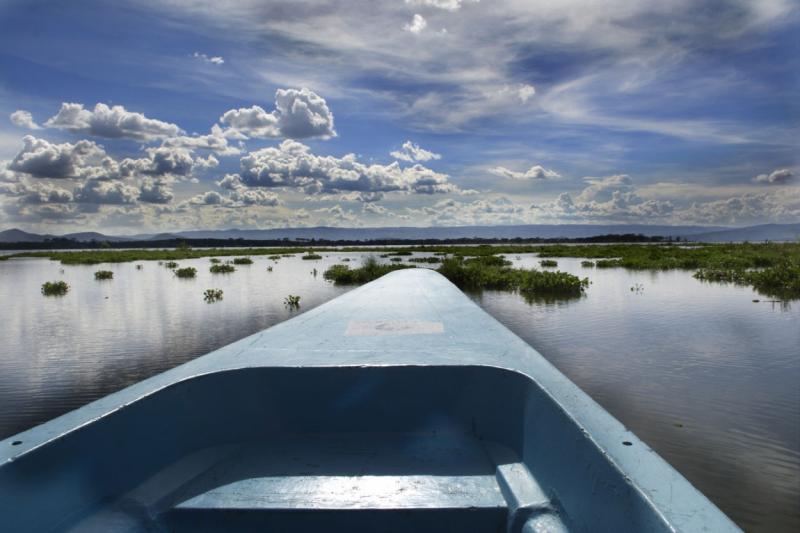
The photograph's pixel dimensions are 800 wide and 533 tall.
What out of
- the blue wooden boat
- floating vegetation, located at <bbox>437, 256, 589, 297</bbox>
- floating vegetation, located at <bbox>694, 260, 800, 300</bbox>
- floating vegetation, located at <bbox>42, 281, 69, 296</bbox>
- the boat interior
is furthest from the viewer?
floating vegetation, located at <bbox>42, 281, 69, 296</bbox>

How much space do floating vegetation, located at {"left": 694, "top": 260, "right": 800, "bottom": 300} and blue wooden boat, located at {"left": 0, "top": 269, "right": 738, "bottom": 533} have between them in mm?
14514

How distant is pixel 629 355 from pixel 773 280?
11627 millimetres

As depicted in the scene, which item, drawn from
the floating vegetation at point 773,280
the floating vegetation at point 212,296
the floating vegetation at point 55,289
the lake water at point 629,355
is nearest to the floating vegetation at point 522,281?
the lake water at point 629,355

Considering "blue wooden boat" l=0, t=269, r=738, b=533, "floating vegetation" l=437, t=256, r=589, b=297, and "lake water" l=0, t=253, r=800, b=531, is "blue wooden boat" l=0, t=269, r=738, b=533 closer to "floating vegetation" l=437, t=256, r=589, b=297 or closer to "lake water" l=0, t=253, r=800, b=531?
"lake water" l=0, t=253, r=800, b=531

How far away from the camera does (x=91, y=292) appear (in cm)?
1702

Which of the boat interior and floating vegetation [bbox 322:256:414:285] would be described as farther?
floating vegetation [bbox 322:256:414:285]

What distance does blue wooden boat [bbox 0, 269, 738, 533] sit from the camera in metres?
1.73

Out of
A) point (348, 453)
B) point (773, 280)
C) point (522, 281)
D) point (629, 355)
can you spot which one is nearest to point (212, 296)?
point (522, 281)

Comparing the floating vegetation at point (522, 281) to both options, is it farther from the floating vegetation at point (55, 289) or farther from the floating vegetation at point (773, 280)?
the floating vegetation at point (55, 289)

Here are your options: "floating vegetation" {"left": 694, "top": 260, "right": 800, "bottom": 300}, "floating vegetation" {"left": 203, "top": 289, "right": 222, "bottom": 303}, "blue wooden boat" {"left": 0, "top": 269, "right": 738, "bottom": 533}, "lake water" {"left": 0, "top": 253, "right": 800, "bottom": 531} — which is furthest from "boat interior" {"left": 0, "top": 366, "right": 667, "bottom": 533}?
"floating vegetation" {"left": 694, "top": 260, "right": 800, "bottom": 300}

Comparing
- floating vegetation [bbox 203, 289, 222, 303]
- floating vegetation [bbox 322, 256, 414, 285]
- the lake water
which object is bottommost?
the lake water

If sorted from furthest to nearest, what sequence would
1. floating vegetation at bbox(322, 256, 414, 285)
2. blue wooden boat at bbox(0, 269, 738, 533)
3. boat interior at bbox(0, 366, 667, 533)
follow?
floating vegetation at bbox(322, 256, 414, 285)
boat interior at bbox(0, 366, 667, 533)
blue wooden boat at bbox(0, 269, 738, 533)

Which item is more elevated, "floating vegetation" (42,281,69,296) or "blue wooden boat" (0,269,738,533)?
"blue wooden boat" (0,269,738,533)

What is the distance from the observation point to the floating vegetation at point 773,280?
14.2m
